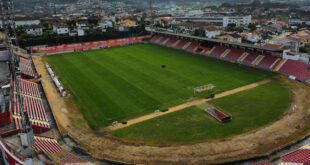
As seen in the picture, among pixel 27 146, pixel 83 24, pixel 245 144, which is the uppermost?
pixel 83 24

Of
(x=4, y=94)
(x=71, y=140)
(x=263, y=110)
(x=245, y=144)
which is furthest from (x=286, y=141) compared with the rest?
(x=4, y=94)

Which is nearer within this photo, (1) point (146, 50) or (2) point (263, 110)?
(2) point (263, 110)

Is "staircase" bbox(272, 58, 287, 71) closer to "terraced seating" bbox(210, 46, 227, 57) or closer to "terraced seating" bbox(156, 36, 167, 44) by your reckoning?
"terraced seating" bbox(210, 46, 227, 57)

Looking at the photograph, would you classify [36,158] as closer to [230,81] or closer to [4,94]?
[4,94]

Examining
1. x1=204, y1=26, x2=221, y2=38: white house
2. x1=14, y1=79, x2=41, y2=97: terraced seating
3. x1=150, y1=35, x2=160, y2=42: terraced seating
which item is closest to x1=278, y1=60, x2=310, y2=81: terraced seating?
x1=14, y1=79, x2=41, y2=97: terraced seating

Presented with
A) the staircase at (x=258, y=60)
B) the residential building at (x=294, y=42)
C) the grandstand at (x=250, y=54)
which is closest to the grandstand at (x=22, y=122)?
the grandstand at (x=250, y=54)

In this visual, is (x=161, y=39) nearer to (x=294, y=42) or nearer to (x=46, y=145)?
(x=294, y=42)
